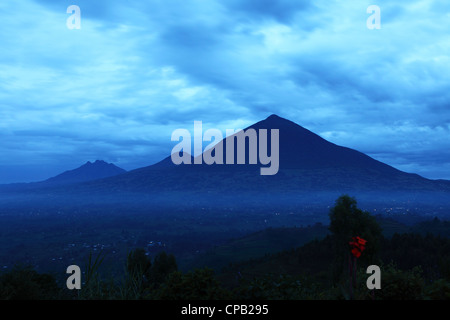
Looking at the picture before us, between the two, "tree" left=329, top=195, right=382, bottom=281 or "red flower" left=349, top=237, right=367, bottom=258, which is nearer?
"red flower" left=349, top=237, right=367, bottom=258

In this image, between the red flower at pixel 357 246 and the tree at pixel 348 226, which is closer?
the red flower at pixel 357 246

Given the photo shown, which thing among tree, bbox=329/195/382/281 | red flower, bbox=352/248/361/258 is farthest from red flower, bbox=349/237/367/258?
tree, bbox=329/195/382/281

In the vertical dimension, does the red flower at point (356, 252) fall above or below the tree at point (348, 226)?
above

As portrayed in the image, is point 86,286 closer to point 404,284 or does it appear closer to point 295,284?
point 295,284

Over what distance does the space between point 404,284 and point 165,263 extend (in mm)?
39840

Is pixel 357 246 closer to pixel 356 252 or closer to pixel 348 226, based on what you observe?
pixel 356 252

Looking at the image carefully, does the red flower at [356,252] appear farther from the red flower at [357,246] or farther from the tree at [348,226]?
the tree at [348,226]

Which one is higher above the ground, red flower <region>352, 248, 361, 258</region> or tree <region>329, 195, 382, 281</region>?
red flower <region>352, 248, 361, 258</region>

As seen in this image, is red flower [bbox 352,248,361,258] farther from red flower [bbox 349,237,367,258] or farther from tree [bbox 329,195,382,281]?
tree [bbox 329,195,382,281]

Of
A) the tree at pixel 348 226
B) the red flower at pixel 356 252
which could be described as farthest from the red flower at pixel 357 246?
the tree at pixel 348 226

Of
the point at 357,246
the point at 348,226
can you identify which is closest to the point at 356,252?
the point at 357,246
